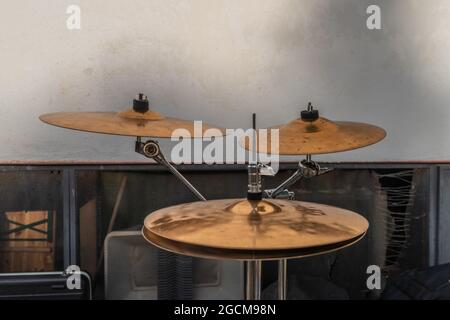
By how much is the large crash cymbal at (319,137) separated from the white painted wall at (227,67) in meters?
0.54

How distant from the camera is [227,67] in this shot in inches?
70.4

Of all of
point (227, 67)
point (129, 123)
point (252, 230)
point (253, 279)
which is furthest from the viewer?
point (227, 67)

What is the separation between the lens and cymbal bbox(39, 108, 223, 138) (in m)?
1.18

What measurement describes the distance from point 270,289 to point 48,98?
1.29 metres

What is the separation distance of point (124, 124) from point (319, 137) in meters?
0.60

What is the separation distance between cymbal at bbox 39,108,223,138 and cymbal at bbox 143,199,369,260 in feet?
0.85

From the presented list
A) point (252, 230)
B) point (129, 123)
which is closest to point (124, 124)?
point (129, 123)

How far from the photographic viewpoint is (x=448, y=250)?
192 cm

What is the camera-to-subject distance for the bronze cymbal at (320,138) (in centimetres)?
123

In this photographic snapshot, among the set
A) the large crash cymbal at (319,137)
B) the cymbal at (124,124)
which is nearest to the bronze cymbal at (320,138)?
the large crash cymbal at (319,137)

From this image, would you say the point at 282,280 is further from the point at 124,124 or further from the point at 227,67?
the point at 227,67

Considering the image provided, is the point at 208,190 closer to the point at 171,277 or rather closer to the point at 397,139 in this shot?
the point at 171,277
